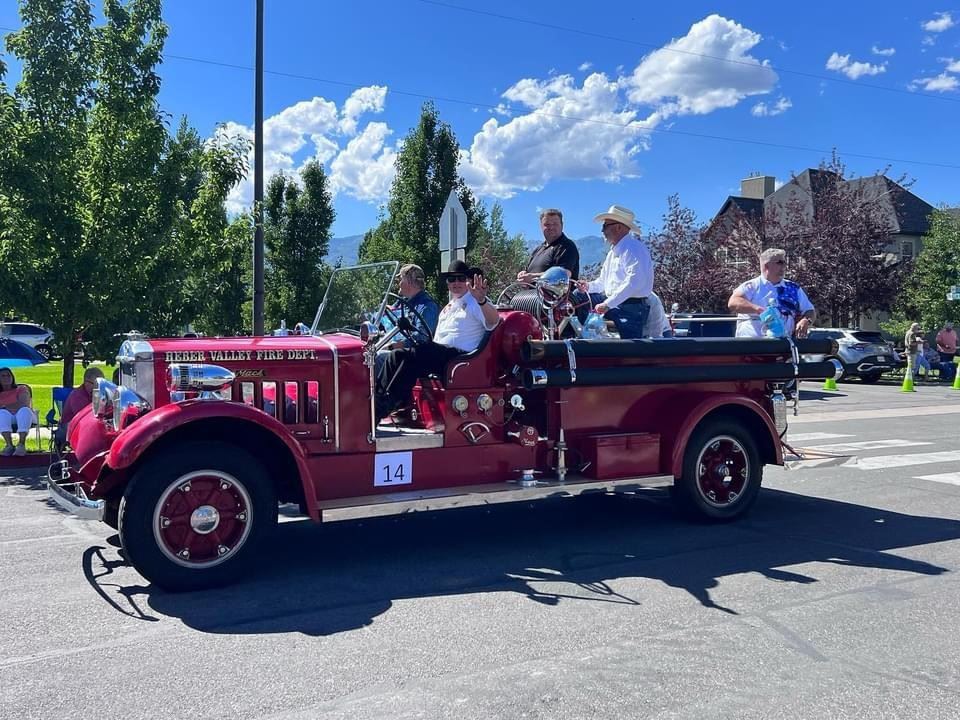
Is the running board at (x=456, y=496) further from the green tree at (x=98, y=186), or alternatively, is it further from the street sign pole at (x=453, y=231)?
the green tree at (x=98, y=186)

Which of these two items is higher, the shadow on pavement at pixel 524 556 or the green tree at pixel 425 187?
the green tree at pixel 425 187

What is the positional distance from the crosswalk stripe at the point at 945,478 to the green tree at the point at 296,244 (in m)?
13.9

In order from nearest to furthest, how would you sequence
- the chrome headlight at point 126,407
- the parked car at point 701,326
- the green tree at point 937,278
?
the chrome headlight at point 126,407, the parked car at point 701,326, the green tree at point 937,278

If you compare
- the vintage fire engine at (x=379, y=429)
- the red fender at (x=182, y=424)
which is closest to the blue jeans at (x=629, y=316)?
the vintage fire engine at (x=379, y=429)

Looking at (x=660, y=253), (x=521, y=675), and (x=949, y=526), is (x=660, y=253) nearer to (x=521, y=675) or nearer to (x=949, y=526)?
(x=949, y=526)

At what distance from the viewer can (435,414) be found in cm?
595

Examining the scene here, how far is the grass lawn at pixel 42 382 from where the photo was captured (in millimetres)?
11748

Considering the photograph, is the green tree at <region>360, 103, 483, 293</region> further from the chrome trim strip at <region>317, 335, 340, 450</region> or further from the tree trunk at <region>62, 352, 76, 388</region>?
the chrome trim strip at <region>317, 335, 340, 450</region>

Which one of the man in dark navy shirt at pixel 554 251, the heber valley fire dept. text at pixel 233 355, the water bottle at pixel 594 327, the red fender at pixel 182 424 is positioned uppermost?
the man in dark navy shirt at pixel 554 251

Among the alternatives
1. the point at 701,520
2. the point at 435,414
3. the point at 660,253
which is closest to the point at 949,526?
the point at 701,520

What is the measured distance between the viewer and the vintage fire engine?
193 inches

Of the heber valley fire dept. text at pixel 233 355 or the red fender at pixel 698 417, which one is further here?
the red fender at pixel 698 417

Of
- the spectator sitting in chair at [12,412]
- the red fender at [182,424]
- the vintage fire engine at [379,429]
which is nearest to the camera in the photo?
the red fender at [182,424]

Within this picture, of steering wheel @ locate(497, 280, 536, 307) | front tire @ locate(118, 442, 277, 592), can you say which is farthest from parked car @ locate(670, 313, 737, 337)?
front tire @ locate(118, 442, 277, 592)
